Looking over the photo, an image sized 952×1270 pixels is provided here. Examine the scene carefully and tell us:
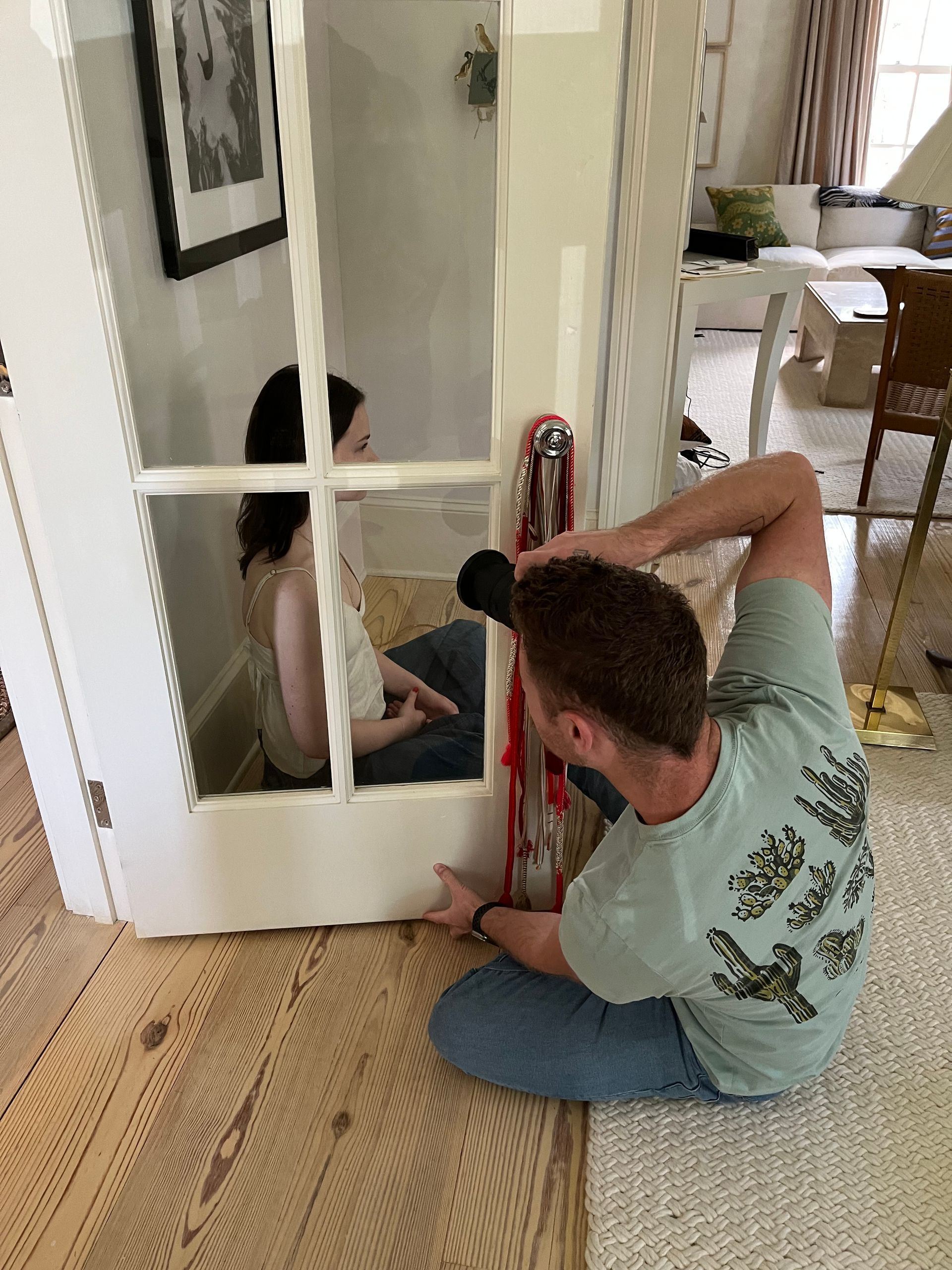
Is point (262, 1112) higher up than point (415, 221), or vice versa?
point (415, 221)

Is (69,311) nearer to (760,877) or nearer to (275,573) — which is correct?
(275,573)

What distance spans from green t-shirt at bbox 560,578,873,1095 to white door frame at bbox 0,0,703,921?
806 mm

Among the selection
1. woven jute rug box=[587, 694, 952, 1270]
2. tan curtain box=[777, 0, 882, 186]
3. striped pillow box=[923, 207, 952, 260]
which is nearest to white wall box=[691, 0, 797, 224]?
tan curtain box=[777, 0, 882, 186]

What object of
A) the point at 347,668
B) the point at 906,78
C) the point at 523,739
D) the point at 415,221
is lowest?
the point at 523,739

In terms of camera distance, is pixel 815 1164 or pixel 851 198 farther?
pixel 851 198

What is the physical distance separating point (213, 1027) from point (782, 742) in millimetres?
922

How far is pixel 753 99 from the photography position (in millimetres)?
6262

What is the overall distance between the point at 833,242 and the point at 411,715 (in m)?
5.87

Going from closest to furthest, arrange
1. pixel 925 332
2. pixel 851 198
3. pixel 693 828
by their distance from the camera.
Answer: pixel 693 828 → pixel 925 332 → pixel 851 198

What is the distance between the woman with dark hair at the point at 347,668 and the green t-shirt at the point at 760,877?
14.8 inches

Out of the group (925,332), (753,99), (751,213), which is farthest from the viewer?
(753,99)

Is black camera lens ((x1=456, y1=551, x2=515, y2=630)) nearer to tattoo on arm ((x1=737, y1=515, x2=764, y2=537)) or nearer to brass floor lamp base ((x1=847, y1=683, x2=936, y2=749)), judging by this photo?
tattoo on arm ((x1=737, y1=515, x2=764, y2=537))

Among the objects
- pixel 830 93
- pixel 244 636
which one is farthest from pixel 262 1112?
pixel 830 93

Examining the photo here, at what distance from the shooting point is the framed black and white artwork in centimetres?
104
